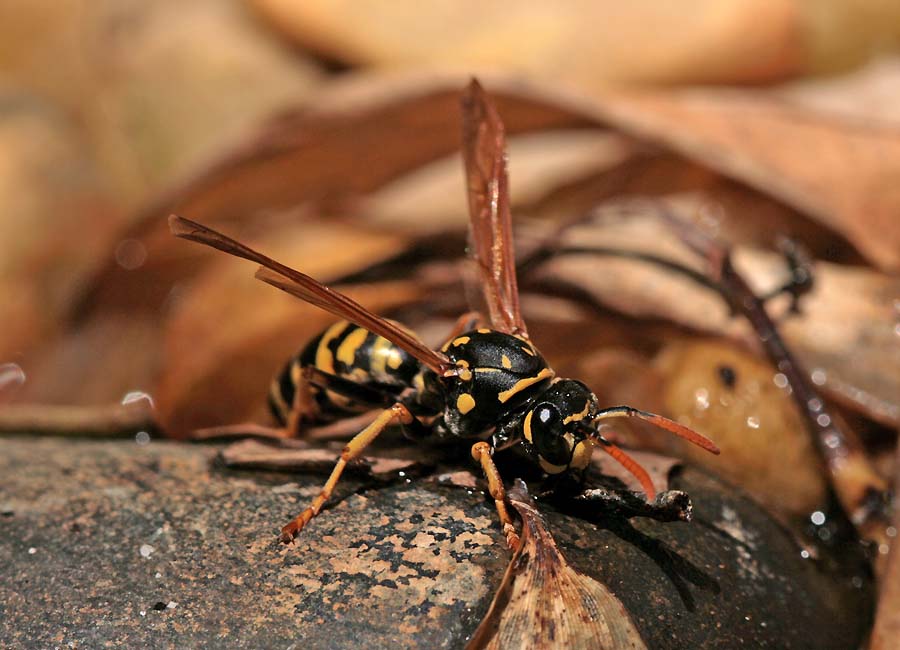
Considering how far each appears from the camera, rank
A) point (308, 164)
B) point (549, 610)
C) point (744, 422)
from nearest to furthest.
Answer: point (549, 610)
point (744, 422)
point (308, 164)

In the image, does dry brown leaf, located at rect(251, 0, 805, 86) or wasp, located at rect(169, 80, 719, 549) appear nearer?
wasp, located at rect(169, 80, 719, 549)

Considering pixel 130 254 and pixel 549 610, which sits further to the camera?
pixel 130 254

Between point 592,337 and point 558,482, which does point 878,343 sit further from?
point 558,482

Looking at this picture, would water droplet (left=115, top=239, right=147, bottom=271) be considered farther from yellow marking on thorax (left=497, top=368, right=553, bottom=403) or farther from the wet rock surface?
yellow marking on thorax (left=497, top=368, right=553, bottom=403)

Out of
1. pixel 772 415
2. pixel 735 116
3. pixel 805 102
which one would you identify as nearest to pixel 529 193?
pixel 735 116

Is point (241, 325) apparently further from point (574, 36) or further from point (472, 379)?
point (574, 36)

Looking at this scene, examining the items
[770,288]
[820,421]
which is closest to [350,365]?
[820,421]

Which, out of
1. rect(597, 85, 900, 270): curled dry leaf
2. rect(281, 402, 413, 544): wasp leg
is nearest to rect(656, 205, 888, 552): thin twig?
rect(597, 85, 900, 270): curled dry leaf
